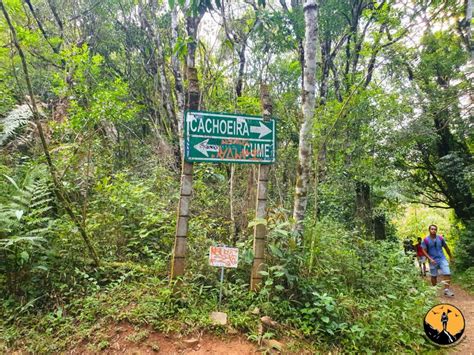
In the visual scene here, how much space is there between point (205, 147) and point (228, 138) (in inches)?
12.2

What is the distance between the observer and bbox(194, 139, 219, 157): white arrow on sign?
3450 millimetres

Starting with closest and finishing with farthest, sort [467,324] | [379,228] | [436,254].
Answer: [467,324] → [436,254] → [379,228]

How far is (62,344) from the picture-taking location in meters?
2.89

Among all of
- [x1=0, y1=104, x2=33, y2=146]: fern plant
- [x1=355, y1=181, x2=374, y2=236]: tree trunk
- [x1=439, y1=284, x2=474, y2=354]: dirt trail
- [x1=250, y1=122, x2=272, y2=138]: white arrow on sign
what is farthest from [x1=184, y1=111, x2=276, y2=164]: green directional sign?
[x1=355, y1=181, x2=374, y2=236]: tree trunk

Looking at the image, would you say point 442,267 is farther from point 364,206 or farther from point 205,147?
point 205,147

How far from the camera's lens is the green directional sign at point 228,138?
11.2 ft

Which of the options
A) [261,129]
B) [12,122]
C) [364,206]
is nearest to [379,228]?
[364,206]

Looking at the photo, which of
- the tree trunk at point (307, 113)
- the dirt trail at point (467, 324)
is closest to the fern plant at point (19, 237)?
the tree trunk at point (307, 113)

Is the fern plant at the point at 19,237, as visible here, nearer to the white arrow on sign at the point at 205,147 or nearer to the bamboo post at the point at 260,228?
the white arrow on sign at the point at 205,147

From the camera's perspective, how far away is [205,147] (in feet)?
11.4

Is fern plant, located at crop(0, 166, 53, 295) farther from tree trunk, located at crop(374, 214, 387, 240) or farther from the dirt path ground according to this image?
tree trunk, located at crop(374, 214, 387, 240)

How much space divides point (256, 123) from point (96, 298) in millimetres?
2868

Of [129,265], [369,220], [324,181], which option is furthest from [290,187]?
[129,265]

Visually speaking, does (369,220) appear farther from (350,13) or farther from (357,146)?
(350,13)
